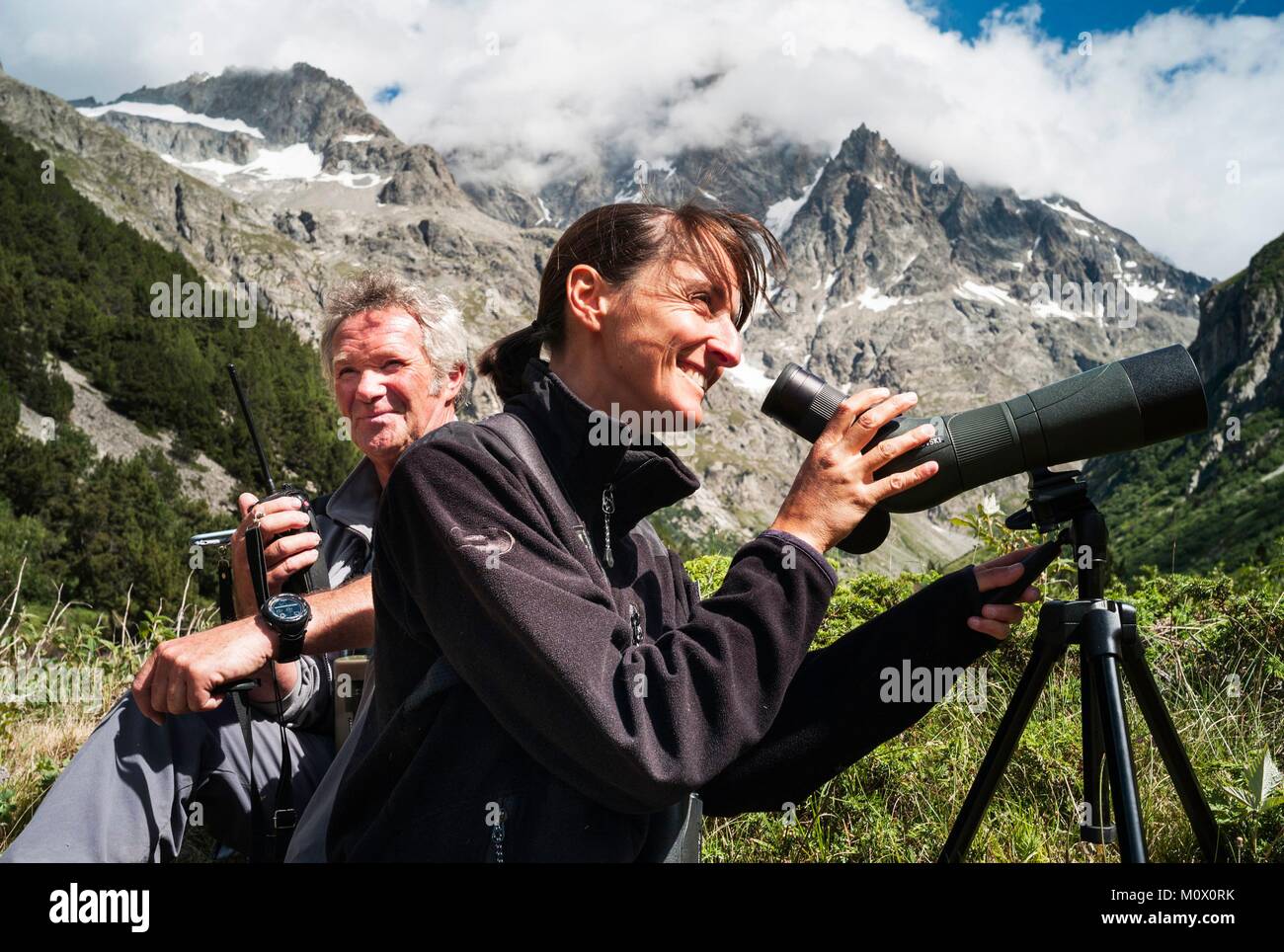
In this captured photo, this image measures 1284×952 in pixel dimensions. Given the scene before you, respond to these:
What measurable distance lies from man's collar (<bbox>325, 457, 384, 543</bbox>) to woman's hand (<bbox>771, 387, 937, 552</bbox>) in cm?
185

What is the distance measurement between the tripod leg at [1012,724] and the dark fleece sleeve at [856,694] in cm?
19

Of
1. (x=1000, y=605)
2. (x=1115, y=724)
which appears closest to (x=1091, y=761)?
A: (x=1115, y=724)

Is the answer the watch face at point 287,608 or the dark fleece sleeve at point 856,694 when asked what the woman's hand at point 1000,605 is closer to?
the dark fleece sleeve at point 856,694

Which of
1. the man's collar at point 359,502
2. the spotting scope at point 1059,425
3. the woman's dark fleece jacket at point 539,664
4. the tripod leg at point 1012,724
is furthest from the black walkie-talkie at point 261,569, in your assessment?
the tripod leg at point 1012,724

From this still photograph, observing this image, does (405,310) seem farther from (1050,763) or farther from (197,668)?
(1050,763)

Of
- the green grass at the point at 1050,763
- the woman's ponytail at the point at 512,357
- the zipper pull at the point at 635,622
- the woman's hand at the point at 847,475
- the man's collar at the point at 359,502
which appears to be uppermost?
the woman's ponytail at the point at 512,357

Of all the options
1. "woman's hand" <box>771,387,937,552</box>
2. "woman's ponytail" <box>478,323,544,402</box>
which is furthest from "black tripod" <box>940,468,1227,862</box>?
"woman's ponytail" <box>478,323,544,402</box>

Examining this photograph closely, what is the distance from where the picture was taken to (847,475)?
196cm

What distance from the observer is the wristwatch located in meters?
2.55

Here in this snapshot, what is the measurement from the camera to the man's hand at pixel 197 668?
8.02 feet

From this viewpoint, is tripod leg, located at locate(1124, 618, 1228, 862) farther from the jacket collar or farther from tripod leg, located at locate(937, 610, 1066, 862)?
the jacket collar
